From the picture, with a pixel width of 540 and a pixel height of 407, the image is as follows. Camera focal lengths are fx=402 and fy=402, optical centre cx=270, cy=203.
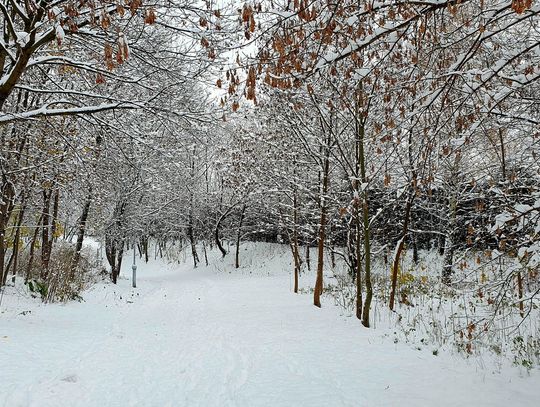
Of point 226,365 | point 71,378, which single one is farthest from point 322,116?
point 71,378

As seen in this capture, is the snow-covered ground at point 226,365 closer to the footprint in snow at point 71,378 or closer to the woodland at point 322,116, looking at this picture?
the footprint in snow at point 71,378

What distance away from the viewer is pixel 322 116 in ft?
28.2

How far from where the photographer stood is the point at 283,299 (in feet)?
38.9

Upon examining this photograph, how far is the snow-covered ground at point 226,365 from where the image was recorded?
A: 4301 millimetres

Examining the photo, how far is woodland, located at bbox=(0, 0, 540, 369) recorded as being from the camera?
3.64 meters

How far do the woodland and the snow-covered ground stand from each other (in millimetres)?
648

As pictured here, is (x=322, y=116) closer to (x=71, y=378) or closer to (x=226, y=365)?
(x=226, y=365)

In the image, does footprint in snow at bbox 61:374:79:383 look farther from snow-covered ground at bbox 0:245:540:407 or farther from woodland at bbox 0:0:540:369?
woodland at bbox 0:0:540:369

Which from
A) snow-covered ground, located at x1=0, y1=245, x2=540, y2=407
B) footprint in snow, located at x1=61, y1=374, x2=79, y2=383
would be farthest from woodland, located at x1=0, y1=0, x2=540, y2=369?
footprint in snow, located at x1=61, y1=374, x2=79, y2=383

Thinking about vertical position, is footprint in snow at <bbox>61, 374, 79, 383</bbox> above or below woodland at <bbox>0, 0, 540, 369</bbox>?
below

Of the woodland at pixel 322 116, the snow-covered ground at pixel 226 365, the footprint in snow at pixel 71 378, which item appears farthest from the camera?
the footprint in snow at pixel 71 378

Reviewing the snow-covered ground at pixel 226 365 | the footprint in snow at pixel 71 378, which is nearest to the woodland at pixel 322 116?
the snow-covered ground at pixel 226 365

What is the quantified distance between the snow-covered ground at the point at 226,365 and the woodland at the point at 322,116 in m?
0.65

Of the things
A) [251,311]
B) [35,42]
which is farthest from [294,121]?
[35,42]
